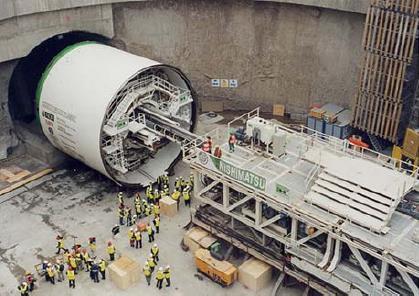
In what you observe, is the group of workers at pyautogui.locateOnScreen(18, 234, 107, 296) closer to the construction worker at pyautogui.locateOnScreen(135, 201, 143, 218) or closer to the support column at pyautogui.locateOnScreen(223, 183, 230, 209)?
the construction worker at pyautogui.locateOnScreen(135, 201, 143, 218)

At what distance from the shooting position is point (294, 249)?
20531mm

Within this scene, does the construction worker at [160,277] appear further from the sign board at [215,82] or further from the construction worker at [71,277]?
the sign board at [215,82]

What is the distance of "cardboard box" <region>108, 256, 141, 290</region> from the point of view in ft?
71.2

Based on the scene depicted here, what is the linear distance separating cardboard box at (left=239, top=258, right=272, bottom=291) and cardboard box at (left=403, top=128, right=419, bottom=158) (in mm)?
9651

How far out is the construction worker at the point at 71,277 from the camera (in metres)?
21.6

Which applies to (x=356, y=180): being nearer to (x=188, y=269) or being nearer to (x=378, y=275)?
(x=378, y=275)

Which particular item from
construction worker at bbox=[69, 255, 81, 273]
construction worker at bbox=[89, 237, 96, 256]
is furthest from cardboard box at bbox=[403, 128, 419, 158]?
construction worker at bbox=[69, 255, 81, 273]

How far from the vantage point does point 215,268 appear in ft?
71.6

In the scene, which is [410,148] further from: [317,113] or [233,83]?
[233,83]

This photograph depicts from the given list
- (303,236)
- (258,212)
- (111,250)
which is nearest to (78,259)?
(111,250)

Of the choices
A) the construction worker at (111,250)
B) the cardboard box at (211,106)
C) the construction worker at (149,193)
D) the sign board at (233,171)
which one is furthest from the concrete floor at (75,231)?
the cardboard box at (211,106)

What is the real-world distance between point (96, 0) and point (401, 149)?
17236mm

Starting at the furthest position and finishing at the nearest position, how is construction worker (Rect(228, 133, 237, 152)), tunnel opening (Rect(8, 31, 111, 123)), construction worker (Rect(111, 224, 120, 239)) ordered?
tunnel opening (Rect(8, 31, 111, 123)) → construction worker (Rect(111, 224, 120, 239)) → construction worker (Rect(228, 133, 237, 152))

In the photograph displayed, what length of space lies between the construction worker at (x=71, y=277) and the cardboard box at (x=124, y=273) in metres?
1.35
